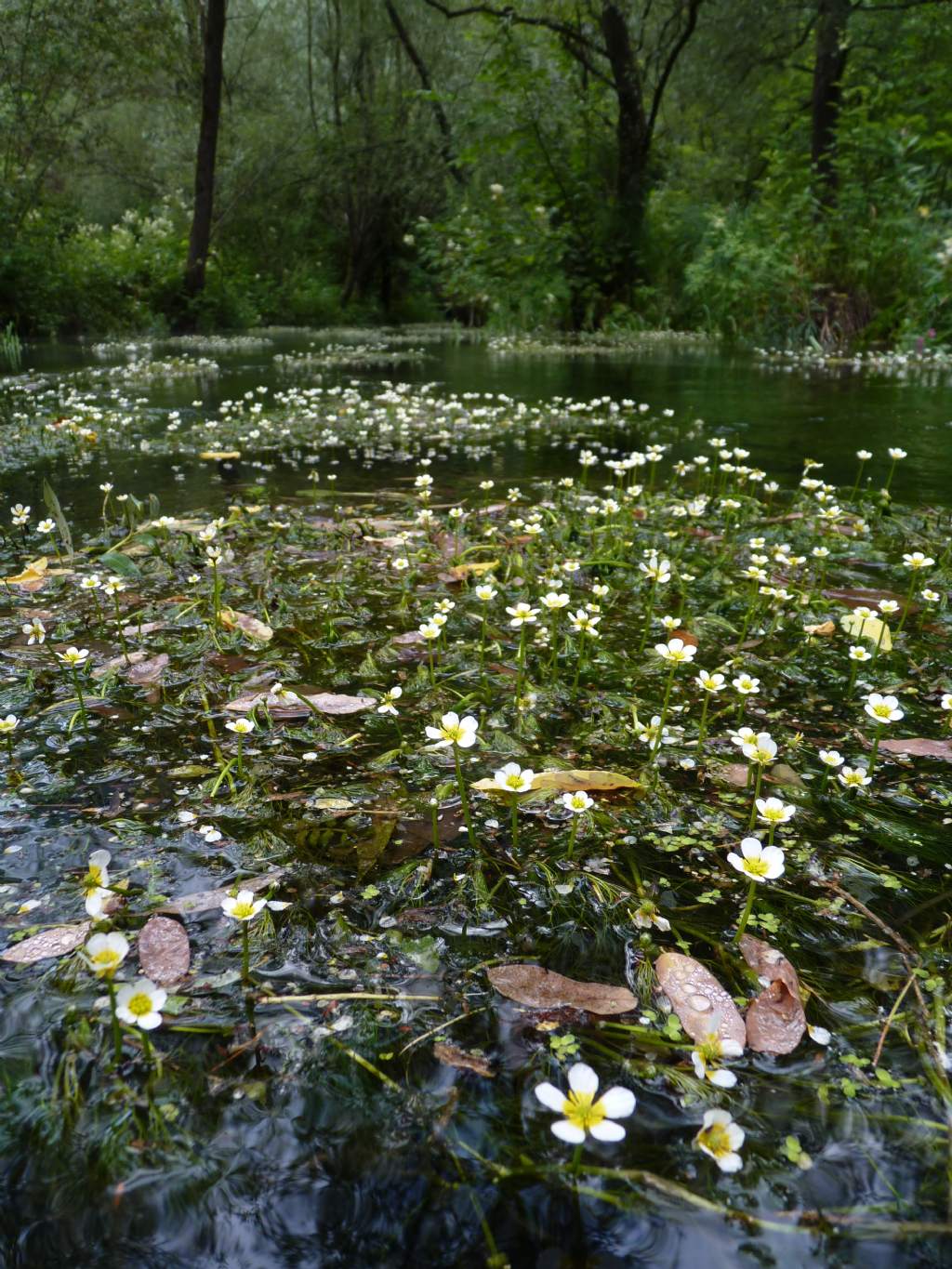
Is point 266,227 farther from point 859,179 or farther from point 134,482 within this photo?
point 134,482

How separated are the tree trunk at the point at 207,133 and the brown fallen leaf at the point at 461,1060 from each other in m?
16.9

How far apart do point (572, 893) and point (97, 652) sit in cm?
174

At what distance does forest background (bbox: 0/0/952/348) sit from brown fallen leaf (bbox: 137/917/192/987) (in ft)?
36.0

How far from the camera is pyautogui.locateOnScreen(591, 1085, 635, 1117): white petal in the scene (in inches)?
37.6

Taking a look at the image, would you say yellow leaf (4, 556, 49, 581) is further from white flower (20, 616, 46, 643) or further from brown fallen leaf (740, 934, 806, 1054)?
brown fallen leaf (740, 934, 806, 1054)

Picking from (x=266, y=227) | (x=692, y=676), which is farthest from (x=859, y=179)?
(x=266, y=227)

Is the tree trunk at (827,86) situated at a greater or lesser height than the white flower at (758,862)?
greater

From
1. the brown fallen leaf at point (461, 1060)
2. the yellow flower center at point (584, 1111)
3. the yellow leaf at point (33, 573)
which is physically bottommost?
the brown fallen leaf at point (461, 1060)

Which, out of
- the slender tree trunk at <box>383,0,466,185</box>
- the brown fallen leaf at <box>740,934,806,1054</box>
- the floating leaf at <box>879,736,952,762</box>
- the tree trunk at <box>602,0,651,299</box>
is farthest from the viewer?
the slender tree trunk at <box>383,0,466,185</box>

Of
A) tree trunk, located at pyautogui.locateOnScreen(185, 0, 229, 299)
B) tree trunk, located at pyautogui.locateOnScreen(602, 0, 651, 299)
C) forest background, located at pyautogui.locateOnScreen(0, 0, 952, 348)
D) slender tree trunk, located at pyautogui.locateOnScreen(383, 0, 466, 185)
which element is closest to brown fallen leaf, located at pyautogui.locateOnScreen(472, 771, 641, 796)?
forest background, located at pyautogui.locateOnScreen(0, 0, 952, 348)

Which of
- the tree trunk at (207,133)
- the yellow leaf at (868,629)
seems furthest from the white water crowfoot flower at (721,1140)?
the tree trunk at (207,133)

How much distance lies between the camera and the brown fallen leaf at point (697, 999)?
1.21 metres

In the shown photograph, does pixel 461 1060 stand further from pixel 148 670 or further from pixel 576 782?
pixel 148 670

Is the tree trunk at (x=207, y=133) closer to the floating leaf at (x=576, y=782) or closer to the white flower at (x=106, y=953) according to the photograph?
the floating leaf at (x=576, y=782)
